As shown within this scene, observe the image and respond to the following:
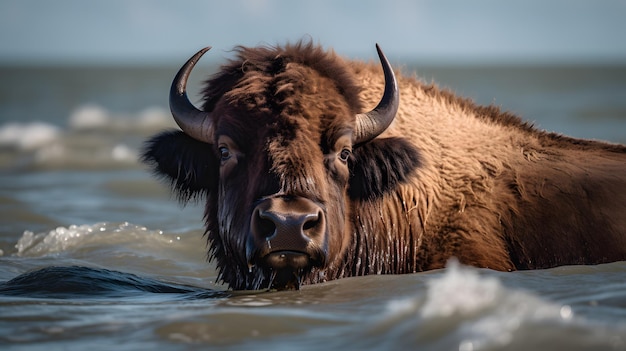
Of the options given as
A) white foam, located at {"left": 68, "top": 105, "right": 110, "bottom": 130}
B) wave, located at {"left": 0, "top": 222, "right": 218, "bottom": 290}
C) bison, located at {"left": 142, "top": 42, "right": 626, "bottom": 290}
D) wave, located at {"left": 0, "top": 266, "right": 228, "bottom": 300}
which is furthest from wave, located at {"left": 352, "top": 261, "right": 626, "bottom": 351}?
white foam, located at {"left": 68, "top": 105, "right": 110, "bottom": 130}

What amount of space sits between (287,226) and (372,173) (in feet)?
4.49

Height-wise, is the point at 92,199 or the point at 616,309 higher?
the point at 92,199

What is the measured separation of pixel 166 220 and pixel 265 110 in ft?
21.9

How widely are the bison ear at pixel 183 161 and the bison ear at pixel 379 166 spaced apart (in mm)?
1031

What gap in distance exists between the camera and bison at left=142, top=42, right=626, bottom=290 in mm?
7082

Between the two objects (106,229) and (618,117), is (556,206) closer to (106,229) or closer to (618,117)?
(106,229)

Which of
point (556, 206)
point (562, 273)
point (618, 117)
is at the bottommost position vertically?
point (562, 273)

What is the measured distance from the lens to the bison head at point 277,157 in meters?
6.57

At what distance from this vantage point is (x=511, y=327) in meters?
5.24

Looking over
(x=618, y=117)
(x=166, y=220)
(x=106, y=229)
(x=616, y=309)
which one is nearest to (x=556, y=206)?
(x=616, y=309)

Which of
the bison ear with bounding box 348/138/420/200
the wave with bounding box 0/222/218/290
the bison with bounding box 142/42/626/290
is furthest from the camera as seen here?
the wave with bounding box 0/222/218/290

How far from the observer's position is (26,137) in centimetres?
2789

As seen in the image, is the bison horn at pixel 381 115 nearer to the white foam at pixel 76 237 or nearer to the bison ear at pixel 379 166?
the bison ear at pixel 379 166

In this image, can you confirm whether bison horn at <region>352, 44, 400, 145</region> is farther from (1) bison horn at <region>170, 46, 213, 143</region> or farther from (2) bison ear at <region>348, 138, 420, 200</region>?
(1) bison horn at <region>170, 46, 213, 143</region>
